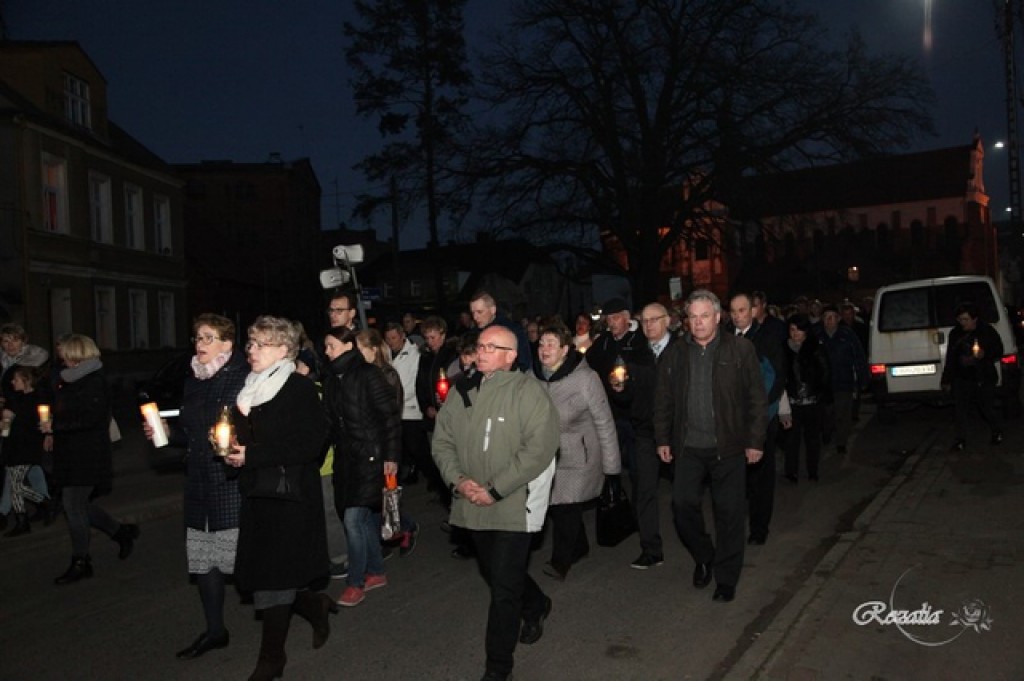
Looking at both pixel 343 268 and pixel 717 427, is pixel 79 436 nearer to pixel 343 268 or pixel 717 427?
pixel 717 427

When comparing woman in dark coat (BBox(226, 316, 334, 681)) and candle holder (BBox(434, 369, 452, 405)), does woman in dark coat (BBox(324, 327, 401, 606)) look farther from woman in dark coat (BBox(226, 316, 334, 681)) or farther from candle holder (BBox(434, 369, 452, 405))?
candle holder (BBox(434, 369, 452, 405))

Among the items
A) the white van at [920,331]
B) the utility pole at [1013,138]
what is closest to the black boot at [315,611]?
the white van at [920,331]

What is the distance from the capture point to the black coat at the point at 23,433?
343 inches

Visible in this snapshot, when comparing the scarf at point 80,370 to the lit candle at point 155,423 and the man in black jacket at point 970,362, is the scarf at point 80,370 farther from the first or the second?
the man in black jacket at point 970,362

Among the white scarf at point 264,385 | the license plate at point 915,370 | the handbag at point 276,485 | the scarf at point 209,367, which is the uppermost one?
the scarf at point 209,367

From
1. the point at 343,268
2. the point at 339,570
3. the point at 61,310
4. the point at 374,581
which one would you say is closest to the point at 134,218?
the point at 61,310

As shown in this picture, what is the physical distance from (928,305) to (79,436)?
41.6 feet

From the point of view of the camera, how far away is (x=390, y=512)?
22.1 feet

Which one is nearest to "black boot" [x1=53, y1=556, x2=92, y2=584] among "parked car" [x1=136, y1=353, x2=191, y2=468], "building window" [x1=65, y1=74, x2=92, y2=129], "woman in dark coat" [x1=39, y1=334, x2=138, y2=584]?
"woman in dark coat" [x1=39, y1=334, x2=138, y2=584]

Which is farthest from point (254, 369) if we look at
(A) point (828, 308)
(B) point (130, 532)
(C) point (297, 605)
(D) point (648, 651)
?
(A) point (828, 308)

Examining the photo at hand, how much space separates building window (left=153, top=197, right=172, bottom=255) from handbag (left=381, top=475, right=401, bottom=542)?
2627 centimetres

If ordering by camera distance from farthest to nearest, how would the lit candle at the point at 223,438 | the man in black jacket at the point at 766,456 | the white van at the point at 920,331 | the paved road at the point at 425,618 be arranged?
the white van at the point at 920,331 → the man in black jacket at the point at 766,456 → the paved road at the point at 425,618 → the lit candle at the point at 223,438

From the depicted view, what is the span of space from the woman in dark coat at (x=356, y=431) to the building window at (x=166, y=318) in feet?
85.5

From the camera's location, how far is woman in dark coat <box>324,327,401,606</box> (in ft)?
20.9
